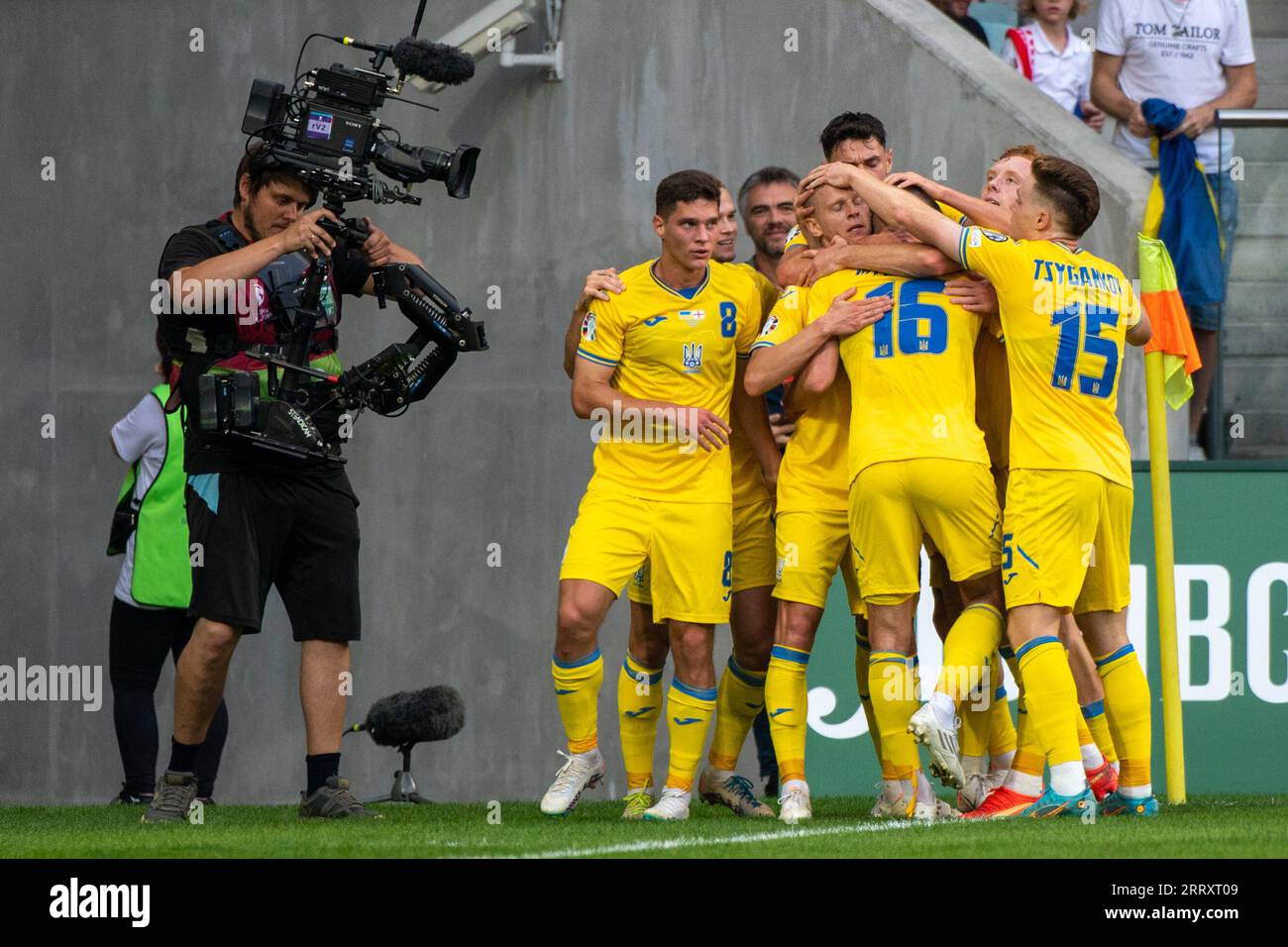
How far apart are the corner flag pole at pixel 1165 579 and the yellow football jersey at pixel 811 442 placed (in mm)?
1538

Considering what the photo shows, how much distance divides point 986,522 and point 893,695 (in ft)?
2.05

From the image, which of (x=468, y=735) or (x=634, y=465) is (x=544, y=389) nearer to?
(x=468, y=735)

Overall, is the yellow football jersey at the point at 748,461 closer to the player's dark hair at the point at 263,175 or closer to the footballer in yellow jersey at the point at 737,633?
the footballer in yellow jersey at the point at 737,633

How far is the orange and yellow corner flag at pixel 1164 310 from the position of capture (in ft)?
24.5

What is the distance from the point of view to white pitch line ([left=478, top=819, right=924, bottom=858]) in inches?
201

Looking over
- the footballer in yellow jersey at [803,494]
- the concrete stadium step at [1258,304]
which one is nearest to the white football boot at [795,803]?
the footballer in yellow jersey at [803,494]

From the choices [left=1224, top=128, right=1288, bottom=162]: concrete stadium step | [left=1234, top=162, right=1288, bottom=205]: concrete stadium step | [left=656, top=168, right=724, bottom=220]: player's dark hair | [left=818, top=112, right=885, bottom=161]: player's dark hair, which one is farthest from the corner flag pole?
[left=656, top=168, right=724, bottom=220]: player's dark hair


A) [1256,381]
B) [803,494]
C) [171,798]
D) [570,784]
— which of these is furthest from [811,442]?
[1256,381]

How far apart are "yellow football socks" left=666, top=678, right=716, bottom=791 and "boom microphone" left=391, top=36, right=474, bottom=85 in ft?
7.22

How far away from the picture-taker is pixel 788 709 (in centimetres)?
642

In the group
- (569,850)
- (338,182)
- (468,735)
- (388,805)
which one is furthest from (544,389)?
(569,850)

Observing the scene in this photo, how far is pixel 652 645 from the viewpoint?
22.8 ft

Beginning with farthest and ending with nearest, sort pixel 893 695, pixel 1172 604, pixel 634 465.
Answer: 1. pixel 1172 604
2. pixel 634 465
3. pixel 893 695
